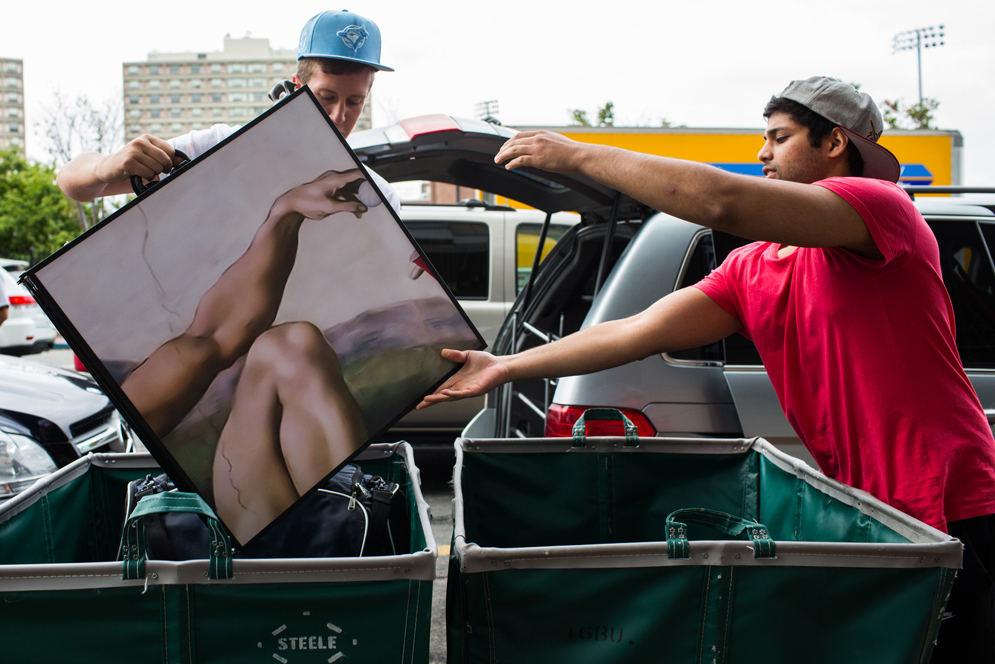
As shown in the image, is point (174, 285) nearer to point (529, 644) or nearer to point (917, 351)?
point (529, 644)

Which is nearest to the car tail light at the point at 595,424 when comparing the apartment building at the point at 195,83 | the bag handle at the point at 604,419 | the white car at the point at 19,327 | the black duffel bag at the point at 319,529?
the bag handle at the point at 604,419

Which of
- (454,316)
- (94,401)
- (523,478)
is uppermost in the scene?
(454,316)

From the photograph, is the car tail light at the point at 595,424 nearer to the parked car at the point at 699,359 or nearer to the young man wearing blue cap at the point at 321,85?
the parked car at the point at 699,359

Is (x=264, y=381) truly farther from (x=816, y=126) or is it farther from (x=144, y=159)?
(x=816, y=126)

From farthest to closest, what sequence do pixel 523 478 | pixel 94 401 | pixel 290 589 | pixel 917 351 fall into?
1. pixel 94 401
2. pixel 523 478
3. pixel 917 351
4. pixel 290 589

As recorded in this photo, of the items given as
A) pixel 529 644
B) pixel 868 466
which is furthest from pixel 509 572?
pixel 868 466

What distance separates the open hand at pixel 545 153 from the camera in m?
1.36

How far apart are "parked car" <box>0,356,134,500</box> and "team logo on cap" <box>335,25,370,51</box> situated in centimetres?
245

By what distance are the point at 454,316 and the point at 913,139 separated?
14502 millimetres

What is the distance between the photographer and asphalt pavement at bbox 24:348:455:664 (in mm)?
3154

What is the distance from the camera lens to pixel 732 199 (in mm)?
1242

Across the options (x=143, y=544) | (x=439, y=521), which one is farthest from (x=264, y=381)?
(x=439, y=521)

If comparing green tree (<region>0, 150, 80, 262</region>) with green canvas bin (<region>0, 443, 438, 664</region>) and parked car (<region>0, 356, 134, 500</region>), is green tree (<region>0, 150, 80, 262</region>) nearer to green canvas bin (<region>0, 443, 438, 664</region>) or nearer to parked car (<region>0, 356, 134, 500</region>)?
parked car (<region>0, 356, 134, 500</region>)

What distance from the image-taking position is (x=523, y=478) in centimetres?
192
